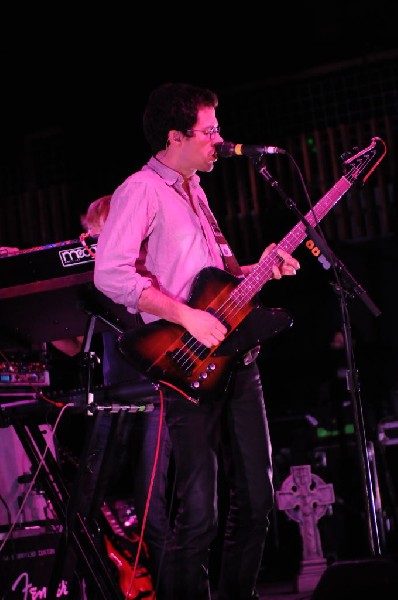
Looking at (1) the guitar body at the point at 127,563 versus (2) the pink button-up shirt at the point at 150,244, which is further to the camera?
(1) the guitar body at the point at 127,563

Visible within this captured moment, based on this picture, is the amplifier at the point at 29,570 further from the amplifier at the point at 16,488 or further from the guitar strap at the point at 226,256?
the guitar strap at the point at 226,256

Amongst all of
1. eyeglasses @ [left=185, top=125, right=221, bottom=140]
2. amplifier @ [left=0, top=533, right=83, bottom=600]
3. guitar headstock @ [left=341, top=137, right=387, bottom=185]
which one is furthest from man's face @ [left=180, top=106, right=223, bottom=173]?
amplifier @ [left=0, top=533, right=83, bottom=600]

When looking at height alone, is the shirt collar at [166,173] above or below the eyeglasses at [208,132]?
below

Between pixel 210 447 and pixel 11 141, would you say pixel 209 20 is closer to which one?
pixel 11 141

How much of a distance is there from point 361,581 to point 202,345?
0.93 meters

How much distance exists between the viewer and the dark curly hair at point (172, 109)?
9.88 feet

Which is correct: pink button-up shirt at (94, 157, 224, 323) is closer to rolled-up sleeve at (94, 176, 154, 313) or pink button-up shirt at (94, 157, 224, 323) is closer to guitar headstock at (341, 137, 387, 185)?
rolled-up sleeve at (94, 176, 154, 313)

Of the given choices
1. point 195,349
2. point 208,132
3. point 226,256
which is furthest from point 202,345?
point 208,132

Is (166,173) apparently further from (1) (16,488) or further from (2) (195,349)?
(1) (16,488)

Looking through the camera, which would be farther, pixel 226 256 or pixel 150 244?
pixel 226 256

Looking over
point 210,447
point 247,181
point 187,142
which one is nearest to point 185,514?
point 210,447

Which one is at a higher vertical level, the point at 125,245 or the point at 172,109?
→ the point at 172,109

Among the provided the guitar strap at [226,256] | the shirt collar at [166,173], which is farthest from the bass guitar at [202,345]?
the shirt collar at [166,173]

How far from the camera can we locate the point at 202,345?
2.77m
